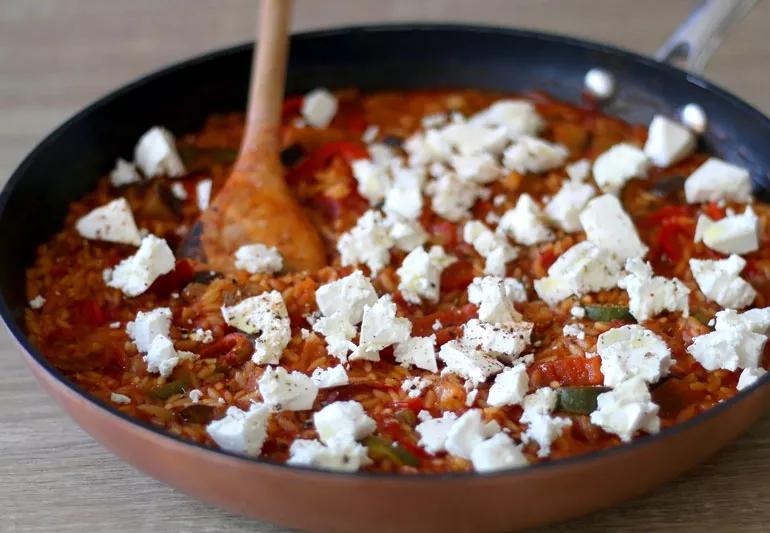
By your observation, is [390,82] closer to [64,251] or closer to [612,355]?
[64,251]

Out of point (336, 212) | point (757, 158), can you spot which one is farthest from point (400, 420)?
point (757, 158)

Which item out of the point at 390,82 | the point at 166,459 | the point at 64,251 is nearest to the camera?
the point at 166,459

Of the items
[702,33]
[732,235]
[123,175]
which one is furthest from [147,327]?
[702,33]

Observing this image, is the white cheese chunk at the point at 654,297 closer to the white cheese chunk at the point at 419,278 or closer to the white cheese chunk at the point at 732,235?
the white cheese chunk at the point at 732,235

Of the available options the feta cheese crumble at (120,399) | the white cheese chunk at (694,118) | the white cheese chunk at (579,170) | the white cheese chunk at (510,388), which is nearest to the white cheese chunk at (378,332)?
the white cheese chunk at (510,388)

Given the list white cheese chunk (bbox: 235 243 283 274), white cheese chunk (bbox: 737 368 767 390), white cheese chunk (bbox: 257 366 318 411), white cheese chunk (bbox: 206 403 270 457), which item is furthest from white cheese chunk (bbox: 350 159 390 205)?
white cheese chunk (bbox: 737 368 767 390)

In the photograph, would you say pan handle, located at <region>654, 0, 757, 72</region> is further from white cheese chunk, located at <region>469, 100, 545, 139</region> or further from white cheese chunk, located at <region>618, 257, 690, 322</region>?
white cheese chunk, located at <region>618, 257, 690, 322</region>
